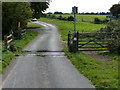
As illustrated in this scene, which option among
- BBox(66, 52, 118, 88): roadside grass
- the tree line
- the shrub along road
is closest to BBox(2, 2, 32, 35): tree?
the tree line

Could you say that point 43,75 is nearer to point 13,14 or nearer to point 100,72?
Result: point 100,72

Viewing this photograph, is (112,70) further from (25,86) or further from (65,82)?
(25,86)

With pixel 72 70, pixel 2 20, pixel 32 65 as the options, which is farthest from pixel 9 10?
pixel 72 70

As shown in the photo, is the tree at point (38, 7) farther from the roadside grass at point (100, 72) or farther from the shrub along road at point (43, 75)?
the roadside grass at point (100, 72)

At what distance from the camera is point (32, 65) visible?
50.5ft

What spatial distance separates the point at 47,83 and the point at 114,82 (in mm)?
2516

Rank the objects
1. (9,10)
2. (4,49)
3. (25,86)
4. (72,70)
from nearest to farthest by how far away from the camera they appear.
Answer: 1. (25,86)
2. (72,70)
3. (4,49)
4. (9,10)

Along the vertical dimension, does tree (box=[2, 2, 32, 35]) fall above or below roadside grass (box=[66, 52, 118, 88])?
above

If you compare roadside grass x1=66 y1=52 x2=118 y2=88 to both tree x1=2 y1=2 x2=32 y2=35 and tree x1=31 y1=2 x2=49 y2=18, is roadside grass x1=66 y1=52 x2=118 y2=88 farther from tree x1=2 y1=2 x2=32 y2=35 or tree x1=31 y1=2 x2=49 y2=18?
tree x1=31 y1=2 x2=49 y2=18

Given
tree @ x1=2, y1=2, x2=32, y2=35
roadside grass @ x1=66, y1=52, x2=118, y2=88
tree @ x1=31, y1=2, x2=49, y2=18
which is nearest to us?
roadside grass @ x1=66, y1=52, x2=118, y2=88

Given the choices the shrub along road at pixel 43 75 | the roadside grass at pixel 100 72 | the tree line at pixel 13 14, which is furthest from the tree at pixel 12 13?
the roadside grass at pixel 100 72

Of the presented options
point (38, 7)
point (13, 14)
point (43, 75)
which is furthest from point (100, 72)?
point (38, 7)

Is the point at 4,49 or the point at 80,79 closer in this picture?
the point at 80,79

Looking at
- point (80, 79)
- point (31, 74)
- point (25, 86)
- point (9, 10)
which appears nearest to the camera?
point (25, 86)
